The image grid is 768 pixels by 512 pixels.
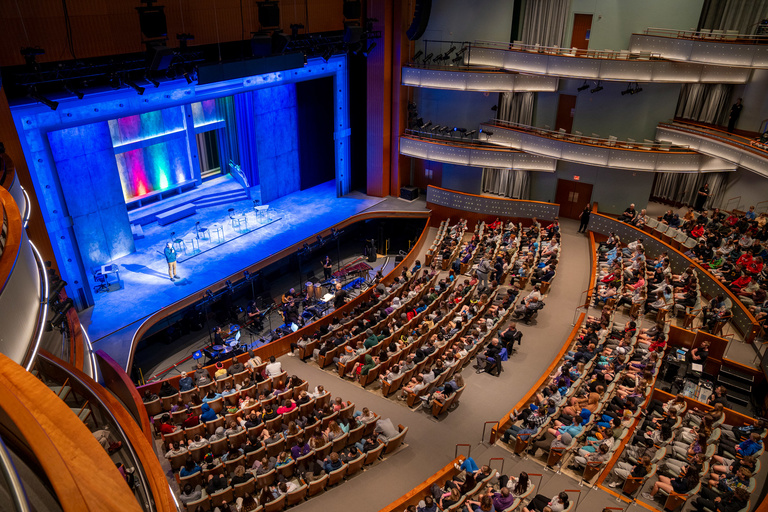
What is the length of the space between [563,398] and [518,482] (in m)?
2.17

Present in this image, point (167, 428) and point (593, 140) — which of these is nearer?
point (167, 428)

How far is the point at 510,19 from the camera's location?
17.1 m

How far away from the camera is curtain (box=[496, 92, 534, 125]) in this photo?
17820mm

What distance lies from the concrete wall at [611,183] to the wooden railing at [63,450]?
16.9m

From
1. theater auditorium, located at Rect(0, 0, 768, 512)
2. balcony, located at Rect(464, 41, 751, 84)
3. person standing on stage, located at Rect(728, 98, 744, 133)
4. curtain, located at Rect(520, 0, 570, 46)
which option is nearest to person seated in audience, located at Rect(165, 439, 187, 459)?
theater auditorium, located at Rect(0, 0, 768, 512)

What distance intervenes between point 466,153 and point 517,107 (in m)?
2.41

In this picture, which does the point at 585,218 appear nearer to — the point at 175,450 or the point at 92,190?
the point at 175,450

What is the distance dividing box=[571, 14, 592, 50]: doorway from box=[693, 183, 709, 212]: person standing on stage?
5448 millimetres

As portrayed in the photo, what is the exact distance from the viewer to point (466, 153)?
17.6 m

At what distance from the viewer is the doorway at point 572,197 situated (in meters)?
17.5

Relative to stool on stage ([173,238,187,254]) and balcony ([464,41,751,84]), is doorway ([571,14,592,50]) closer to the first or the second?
balcony ([464,41,751,84])

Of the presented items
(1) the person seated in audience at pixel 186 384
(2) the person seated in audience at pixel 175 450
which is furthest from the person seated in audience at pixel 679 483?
(1) the person seated in audience at pixel 186 384

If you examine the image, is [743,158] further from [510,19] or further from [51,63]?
[51,63]

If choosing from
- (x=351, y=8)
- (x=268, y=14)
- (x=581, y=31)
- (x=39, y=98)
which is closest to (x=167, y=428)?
(x=39, y=98)
